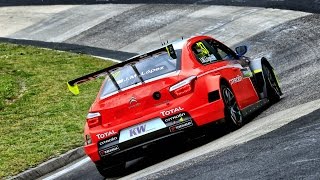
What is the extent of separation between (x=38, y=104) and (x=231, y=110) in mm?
6879

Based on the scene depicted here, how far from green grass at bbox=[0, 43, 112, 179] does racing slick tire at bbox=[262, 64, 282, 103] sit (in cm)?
289

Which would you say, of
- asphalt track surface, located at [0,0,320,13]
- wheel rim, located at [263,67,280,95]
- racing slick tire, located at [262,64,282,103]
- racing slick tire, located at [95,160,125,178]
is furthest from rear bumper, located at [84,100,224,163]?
asphalt track surface, located at [0,0,320,13]

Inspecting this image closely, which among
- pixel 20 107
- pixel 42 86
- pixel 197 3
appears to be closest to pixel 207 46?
pixel 20 107

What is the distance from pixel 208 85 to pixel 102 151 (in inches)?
59.3

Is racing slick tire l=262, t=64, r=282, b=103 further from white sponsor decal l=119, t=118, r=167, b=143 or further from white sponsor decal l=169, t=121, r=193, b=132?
white sponsor decal l=119, t=118, r=167, b=143

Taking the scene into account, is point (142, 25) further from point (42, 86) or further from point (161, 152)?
point (161, 152)

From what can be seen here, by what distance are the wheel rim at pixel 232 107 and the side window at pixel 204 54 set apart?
580 mm

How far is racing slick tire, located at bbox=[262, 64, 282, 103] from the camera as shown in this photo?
1280cm

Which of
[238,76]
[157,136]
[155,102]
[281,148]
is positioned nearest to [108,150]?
[157,136]

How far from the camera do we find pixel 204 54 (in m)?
11.5

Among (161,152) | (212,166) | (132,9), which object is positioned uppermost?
(212,166)

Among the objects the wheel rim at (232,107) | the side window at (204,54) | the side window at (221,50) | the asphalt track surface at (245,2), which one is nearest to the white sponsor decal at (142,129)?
the wheel rim at (232,107)

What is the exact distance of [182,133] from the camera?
399 inches

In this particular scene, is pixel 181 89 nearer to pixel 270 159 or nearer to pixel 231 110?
pixel 231 110
